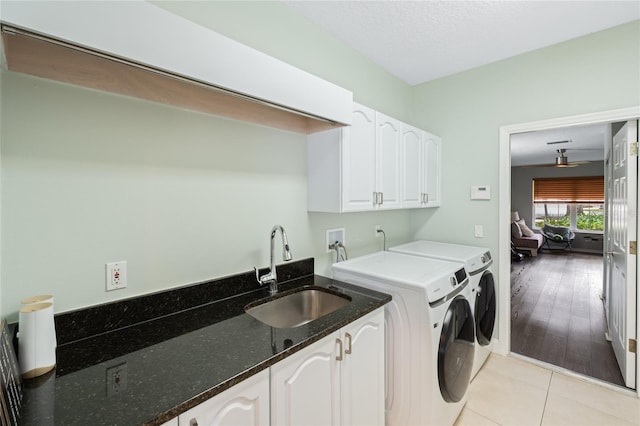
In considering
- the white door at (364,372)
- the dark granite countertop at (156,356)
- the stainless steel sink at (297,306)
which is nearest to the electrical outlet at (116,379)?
the dark granite countertop at (156,356)

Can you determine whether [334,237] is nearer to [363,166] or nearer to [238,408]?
[363,166]

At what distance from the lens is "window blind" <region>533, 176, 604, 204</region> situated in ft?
23.0

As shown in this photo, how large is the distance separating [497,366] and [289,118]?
254 cm

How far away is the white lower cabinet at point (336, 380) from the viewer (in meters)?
1.02

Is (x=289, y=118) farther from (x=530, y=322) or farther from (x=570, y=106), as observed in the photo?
(x=530, y=322)

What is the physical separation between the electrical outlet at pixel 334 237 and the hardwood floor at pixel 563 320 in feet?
6.36

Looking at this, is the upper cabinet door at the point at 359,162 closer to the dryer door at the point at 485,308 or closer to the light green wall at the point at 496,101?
the dryer door at the point at 485,308

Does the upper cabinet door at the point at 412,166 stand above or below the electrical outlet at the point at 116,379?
above

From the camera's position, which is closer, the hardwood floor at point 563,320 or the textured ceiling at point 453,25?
the textured ceiling at point 453,25

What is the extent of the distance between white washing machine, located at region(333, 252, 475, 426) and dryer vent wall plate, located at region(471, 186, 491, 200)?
107cm

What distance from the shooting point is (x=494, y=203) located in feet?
8.24

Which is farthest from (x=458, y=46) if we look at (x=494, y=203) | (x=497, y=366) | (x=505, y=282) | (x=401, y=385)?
(x=497, y=366)

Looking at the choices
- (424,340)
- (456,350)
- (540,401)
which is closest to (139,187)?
(424,340)

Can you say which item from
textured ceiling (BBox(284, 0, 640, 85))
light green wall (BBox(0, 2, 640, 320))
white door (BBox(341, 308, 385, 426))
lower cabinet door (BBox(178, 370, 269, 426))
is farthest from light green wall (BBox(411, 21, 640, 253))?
lower cabinet door (BBox(178, 370, 269, 426))
